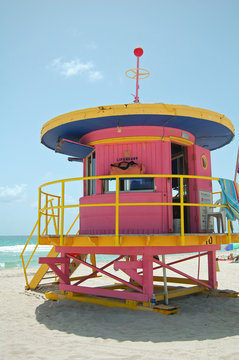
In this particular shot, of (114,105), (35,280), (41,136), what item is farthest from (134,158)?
(35,280)

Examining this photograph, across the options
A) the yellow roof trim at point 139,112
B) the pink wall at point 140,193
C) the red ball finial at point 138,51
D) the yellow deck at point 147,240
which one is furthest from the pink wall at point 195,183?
the red ball finial at point 138,51

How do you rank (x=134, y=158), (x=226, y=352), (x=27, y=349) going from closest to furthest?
1. (x=226, y=352)
2. (x=27, y=349)
3. (x=134, y=158)

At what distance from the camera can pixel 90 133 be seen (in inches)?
384

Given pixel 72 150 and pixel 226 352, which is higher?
pixel 72 150

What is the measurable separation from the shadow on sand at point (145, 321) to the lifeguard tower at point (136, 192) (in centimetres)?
41

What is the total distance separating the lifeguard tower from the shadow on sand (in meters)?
0.41

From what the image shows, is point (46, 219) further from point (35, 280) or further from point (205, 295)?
point (205, 295)

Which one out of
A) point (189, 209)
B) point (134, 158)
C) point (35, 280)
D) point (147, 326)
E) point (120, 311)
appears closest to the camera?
point (147, 326)

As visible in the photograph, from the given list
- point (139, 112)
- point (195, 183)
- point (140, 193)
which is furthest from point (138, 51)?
point (140, 193)

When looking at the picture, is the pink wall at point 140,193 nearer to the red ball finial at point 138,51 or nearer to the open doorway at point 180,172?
the open doorway at point 180,172

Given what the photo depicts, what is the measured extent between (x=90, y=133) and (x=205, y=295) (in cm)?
560

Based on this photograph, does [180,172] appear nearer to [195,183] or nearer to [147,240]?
[195,183]

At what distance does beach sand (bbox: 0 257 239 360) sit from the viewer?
550 cm

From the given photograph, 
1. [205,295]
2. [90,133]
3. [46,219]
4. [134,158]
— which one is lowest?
[205,295]
